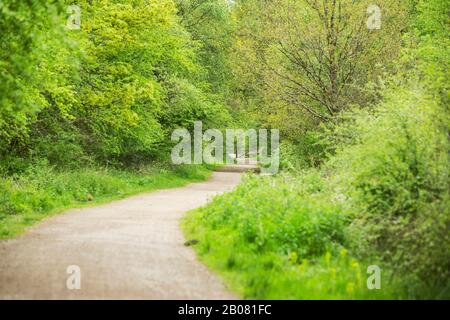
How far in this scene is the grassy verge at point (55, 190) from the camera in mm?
15172

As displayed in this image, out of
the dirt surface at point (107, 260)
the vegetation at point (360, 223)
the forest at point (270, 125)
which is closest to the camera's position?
the vegetation at point (360, 223)

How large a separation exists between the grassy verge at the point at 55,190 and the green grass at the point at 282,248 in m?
4.87

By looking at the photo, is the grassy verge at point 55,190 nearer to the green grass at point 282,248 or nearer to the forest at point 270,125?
the forest at point 270,125

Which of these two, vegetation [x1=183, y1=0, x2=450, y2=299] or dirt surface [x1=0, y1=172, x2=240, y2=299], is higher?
vegetation [x1=183, y1=0, x2=450, y2=299]

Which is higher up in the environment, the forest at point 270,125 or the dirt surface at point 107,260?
the forest at point 270,125

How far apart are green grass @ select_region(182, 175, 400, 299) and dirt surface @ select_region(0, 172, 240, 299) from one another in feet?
1.58

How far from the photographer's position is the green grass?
27.0 ft

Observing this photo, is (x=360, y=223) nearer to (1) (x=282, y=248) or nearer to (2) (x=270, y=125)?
(1) (x=282, y=248)

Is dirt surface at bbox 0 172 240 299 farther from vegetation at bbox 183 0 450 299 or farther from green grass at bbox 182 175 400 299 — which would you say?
vegetation at bbox 183 0 450 299

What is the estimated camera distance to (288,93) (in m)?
26.8

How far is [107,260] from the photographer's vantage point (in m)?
10.1

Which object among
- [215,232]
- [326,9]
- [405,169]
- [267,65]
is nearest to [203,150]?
[267,65]

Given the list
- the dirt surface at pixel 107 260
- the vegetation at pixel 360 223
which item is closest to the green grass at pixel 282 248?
the vegetation at pixel 360 223

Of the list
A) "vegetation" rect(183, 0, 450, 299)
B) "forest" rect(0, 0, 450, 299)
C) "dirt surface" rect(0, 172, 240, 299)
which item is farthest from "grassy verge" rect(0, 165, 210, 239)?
"vegetation" rect(183, 0, 450, 299)
